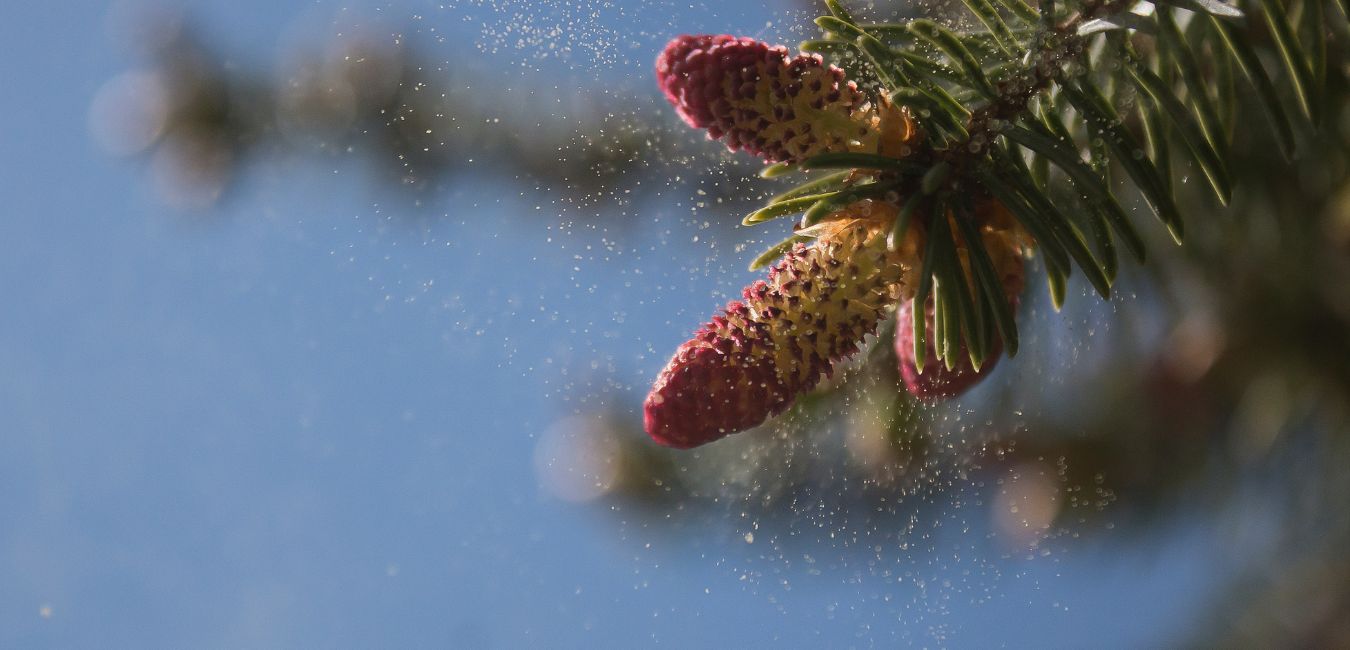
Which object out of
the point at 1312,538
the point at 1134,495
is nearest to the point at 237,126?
the point at 1134,495

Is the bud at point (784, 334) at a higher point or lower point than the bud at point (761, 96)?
lower

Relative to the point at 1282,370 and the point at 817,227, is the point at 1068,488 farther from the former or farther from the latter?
the point at 817,227

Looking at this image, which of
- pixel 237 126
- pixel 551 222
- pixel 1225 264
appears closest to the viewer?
pixel 1225 264

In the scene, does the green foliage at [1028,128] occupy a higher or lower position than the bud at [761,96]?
lower

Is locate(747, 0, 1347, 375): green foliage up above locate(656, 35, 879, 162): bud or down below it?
below
